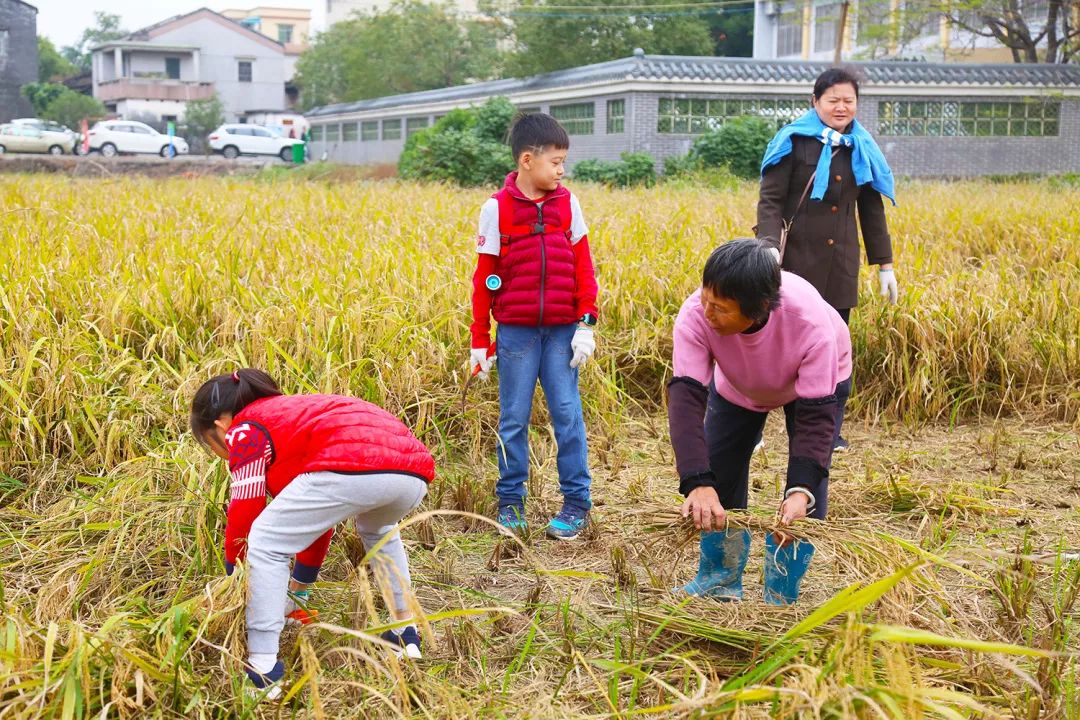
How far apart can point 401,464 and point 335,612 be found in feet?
1.98

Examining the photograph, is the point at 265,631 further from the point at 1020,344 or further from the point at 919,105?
the point at 919,105

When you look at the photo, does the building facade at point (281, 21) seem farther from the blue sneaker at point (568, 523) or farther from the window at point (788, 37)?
the blue sneaker at point (568, 523)

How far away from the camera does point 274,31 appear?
229 feet

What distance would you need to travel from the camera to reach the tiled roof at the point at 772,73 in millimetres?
21969

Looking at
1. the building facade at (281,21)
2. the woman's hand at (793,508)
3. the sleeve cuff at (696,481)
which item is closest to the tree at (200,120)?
the building facade at (281,21)

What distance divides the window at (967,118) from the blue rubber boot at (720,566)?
22807 mm

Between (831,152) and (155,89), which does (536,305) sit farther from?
(155,89)

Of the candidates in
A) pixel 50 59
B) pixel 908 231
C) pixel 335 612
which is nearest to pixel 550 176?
pixel 335 612

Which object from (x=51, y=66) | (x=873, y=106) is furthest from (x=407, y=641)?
(x=51, y=66)

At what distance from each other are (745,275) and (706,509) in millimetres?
530

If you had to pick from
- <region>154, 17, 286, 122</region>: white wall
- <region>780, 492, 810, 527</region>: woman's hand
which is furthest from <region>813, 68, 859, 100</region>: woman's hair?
<region>154, 17, 286, 122</region>: white wall

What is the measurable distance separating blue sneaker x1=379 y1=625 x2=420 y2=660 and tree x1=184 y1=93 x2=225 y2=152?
39.6 meters

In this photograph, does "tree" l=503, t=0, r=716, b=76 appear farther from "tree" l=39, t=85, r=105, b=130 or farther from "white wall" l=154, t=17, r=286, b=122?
"white wall" l=154, t=17, r=286, b=122

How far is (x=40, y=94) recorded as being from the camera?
135 feet
